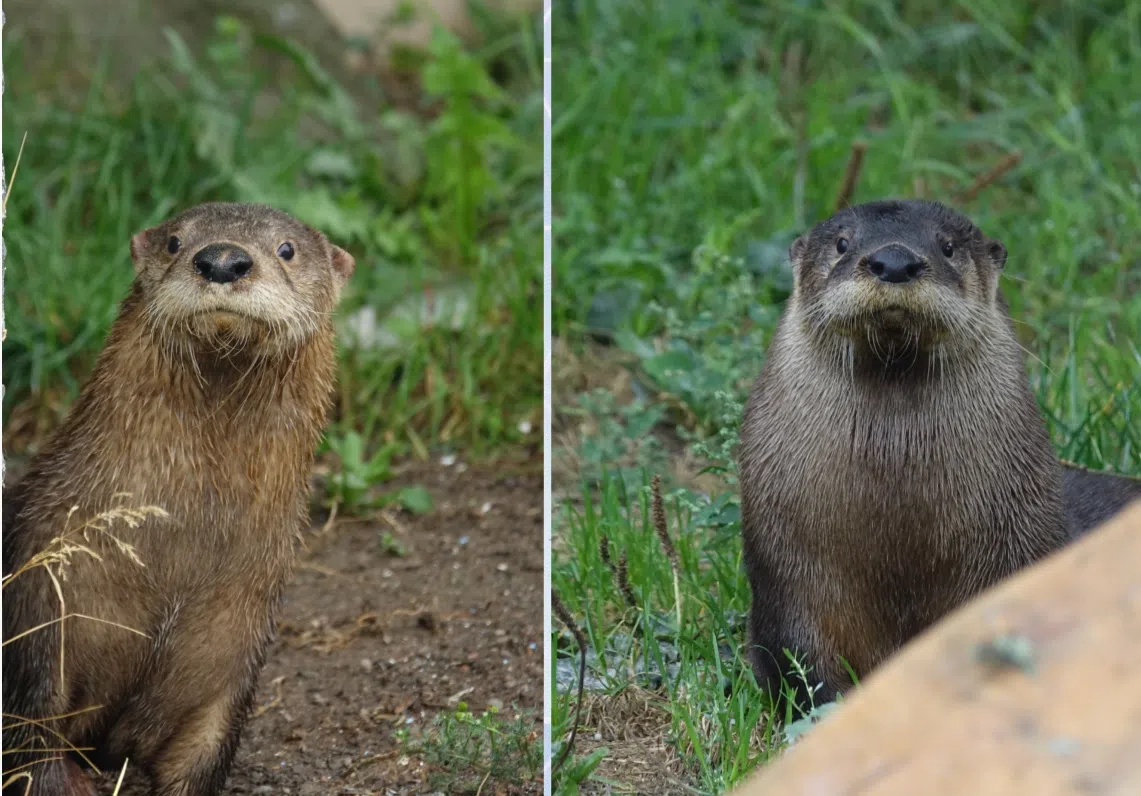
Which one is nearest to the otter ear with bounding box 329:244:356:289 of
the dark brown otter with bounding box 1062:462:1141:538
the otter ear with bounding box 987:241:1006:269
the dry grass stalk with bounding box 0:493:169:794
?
the dry grass stalk with bounding box 0:493:169:794

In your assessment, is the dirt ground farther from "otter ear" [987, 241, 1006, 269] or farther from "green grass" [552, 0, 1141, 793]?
"otter ear" [987, 241, 1006, 269]

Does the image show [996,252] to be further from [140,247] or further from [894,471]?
[140,247]

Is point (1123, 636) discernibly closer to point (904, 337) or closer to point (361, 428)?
point (904, 337)

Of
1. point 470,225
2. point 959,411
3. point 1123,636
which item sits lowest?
point 470,225

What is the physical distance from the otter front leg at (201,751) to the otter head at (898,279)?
4.06 feet

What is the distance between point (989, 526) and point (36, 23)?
3898 millimetres

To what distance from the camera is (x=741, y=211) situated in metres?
5.26

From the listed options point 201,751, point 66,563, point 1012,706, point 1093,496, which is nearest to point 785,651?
point 1093,496

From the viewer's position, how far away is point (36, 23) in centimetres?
552

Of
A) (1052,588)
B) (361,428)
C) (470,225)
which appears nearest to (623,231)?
(470,225)

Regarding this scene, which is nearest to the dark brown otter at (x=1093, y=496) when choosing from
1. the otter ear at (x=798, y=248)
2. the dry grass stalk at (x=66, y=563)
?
the otter ear at (x=798, y=248)

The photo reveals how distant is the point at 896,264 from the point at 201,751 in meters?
1.46

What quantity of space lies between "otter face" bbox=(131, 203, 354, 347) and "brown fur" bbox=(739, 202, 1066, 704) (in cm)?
88

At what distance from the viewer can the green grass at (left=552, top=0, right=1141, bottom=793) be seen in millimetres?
3318
